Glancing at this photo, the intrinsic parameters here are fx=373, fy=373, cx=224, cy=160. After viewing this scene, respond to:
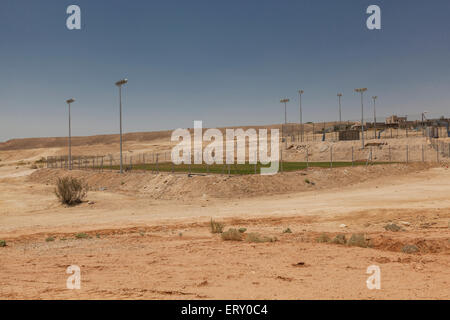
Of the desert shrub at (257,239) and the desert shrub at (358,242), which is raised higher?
the desert shrub at (358,242)

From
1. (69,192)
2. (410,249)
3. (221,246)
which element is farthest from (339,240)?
(69,192)

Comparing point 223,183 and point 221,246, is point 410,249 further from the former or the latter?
point 223,183

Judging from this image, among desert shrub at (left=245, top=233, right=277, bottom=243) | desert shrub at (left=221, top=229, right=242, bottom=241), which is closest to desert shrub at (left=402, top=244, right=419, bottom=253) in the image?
desert shrub at (left=245, top=233, right=277, bottom=243)

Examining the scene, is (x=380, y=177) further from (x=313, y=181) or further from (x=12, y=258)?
(x=12, y=258)

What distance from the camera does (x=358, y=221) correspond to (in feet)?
55.6

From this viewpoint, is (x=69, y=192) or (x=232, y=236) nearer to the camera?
(x=232, y=236)

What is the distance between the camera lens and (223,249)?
11.9 m

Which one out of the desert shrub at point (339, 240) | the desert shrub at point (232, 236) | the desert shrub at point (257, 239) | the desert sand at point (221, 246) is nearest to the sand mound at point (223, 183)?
the desert sand at point (221, 246)

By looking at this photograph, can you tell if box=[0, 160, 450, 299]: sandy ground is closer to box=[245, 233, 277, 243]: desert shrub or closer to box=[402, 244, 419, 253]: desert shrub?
box=[402, 244, 419, 253]: desert shrub

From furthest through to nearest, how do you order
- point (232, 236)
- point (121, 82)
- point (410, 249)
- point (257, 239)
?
point (121, 82)
point (232, 236)
point (257, 239)
point (410, 249)

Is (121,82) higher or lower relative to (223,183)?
higher

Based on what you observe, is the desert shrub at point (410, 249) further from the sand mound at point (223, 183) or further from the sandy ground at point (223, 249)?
the sand mound at point (223, 183)

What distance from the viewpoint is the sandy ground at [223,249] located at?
25.5 ft
